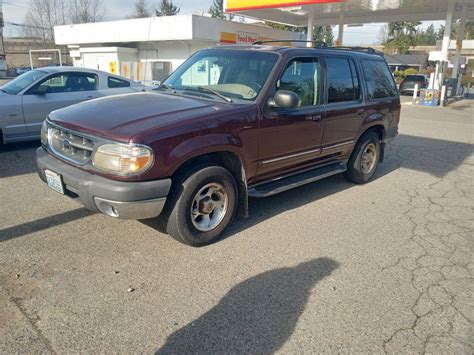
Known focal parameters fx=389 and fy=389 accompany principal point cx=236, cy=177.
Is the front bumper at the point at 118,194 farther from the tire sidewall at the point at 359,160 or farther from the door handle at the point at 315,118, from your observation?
the tire sidewall at the point at 359,160

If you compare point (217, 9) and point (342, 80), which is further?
point (217, 9)

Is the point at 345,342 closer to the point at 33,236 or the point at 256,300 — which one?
the point at 256,300

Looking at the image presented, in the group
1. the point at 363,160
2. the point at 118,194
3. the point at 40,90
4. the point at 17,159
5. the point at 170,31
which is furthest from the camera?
the point at 170,31

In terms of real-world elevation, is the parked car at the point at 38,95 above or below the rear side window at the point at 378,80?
below

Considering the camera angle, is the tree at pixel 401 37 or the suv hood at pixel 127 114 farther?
the tree at pixel 401 37

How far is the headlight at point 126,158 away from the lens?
10.8 feet

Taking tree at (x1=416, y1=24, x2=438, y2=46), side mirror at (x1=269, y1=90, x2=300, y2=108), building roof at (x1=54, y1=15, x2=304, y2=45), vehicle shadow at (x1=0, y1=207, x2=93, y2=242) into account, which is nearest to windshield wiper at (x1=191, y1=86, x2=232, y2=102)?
side mirror at (x1=269, y1=90, x2=300, y2=108)

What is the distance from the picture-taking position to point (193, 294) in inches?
125

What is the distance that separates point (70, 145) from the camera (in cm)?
375

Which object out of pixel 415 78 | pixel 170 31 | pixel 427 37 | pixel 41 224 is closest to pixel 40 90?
pixel 41 224

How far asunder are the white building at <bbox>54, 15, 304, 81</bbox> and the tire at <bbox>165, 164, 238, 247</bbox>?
16.3m

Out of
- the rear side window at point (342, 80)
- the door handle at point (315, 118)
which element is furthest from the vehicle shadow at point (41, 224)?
the rear side window at point (342, 80)

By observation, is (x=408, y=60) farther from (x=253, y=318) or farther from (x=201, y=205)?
(x=253, y=318)

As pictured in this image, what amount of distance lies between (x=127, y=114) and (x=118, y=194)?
84cm
